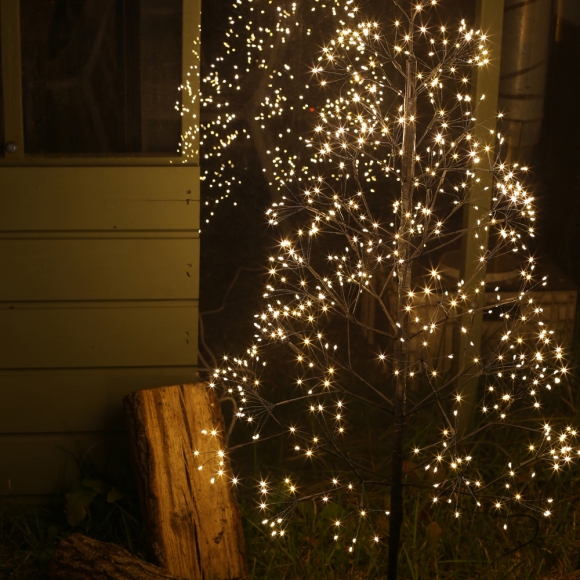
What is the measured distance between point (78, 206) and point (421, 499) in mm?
1770

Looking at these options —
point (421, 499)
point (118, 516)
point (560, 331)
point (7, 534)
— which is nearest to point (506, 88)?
point (560, 331)

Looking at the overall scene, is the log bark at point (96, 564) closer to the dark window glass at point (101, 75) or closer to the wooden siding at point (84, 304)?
the wooden siding at point (84, 304)

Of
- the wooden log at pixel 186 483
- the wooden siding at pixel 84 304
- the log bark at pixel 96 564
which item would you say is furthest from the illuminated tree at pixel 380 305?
the log bark at pixel 96 564

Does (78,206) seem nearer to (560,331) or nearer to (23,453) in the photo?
(23,453)

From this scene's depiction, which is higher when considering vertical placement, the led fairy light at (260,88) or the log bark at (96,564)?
the led fairy light at (260,88)

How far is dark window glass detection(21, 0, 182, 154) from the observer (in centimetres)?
283

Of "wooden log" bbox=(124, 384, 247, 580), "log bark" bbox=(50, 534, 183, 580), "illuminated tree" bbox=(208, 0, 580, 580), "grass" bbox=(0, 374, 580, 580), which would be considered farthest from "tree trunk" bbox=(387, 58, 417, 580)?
"log bark" bbox=(50, 534, 183, 580)

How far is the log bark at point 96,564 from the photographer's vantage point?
8.20 feet

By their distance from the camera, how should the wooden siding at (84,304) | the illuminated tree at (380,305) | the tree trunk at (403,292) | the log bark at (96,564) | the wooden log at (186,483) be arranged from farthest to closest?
the illuminated tree at (380,305) → the wooden siding at (84,304) → the wooden log at (186,483) → the log bark at (96,564) → the tree trunk at (403,292)

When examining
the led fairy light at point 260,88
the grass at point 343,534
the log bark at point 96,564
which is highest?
the led fairy light at point 260,88

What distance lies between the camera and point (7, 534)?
2992 mm

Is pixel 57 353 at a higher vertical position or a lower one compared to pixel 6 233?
lower

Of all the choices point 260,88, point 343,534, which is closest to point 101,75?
point 260,88

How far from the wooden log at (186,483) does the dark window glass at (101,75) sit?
38.1 inches
